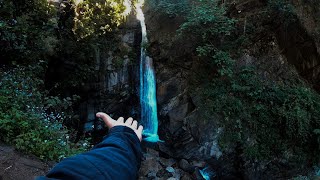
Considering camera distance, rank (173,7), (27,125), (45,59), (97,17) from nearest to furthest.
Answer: (27,125) < (45,59) < (173,7) < (97,17)

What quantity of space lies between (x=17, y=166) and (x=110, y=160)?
13.8 ft

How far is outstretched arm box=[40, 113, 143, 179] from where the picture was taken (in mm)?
821

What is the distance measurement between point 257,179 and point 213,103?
279cm

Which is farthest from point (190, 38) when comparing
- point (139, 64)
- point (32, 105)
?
point (32, 105)

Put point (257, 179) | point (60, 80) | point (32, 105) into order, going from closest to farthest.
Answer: point (32, 105) < point (257, 179) < point (60, 80)

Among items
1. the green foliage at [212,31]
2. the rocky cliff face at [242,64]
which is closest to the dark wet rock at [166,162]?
the rocky cliff face at [242,64]

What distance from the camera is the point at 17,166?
4398mm

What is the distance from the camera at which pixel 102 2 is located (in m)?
10.8

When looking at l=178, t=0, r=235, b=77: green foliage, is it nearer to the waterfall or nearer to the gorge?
the gorge

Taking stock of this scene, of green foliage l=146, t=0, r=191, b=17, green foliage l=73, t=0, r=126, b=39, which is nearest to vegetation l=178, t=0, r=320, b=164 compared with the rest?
green foliage l=146, t=0, r=191, b=17

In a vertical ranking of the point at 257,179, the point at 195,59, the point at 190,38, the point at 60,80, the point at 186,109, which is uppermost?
the point at 190,38

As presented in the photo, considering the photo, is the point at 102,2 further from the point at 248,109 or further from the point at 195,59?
the point at 248,109

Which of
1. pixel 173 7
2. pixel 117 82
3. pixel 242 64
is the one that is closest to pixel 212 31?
pixel 242 64

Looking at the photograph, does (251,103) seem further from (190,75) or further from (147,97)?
(147,97)
